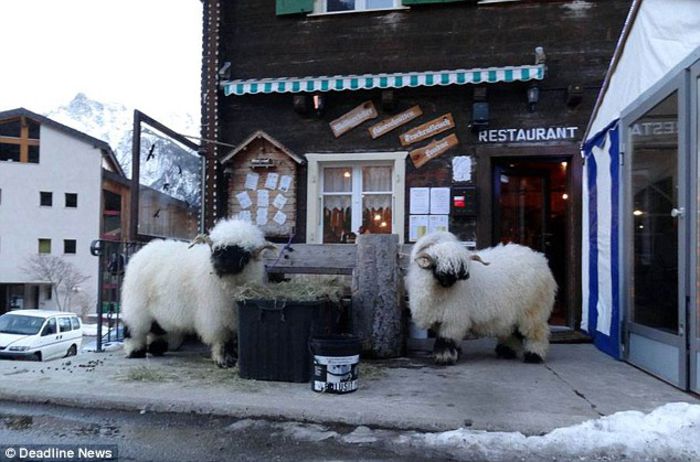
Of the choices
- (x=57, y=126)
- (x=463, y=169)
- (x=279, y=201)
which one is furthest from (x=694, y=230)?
(x=57, y=126)

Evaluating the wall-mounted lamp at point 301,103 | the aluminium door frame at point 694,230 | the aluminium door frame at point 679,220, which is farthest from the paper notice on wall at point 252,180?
the aluminium door frame at point 694,230

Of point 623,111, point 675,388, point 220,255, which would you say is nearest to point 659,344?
point 675,388

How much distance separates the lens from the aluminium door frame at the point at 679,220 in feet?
16.7

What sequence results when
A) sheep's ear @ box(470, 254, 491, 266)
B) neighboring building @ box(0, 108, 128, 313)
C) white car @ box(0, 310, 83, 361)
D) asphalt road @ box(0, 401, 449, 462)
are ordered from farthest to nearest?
neighboring building @ box(0, 108, 128, 313)
white car @ box(0, 310, 83, 361)
sheep's ear @ box(470, 254, 491, 266)
asphalt road @ box(0, 401, 449, 462)

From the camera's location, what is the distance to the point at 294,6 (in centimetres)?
923

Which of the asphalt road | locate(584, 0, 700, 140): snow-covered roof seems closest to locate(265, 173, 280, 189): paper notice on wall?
locate(584, 0, 700, 140): snow-covered roof

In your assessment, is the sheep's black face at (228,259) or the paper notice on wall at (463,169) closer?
the sheep's black face at (228,259)

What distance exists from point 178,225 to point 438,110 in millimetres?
4735

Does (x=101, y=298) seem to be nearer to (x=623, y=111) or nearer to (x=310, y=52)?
(x=310, y=52)

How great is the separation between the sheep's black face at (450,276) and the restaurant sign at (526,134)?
344 cm

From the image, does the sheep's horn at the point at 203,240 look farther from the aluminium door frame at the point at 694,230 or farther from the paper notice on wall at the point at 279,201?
the aluminium door frame at the point at 694,230

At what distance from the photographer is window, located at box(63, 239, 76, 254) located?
38.0m

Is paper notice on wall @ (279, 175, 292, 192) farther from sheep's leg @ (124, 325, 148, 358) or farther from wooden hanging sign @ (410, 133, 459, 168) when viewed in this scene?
sheep's leg @ (124, 325, 148, 358)

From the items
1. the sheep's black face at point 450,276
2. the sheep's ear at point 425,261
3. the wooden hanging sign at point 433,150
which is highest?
the wooden hanging sign at point 433,150
